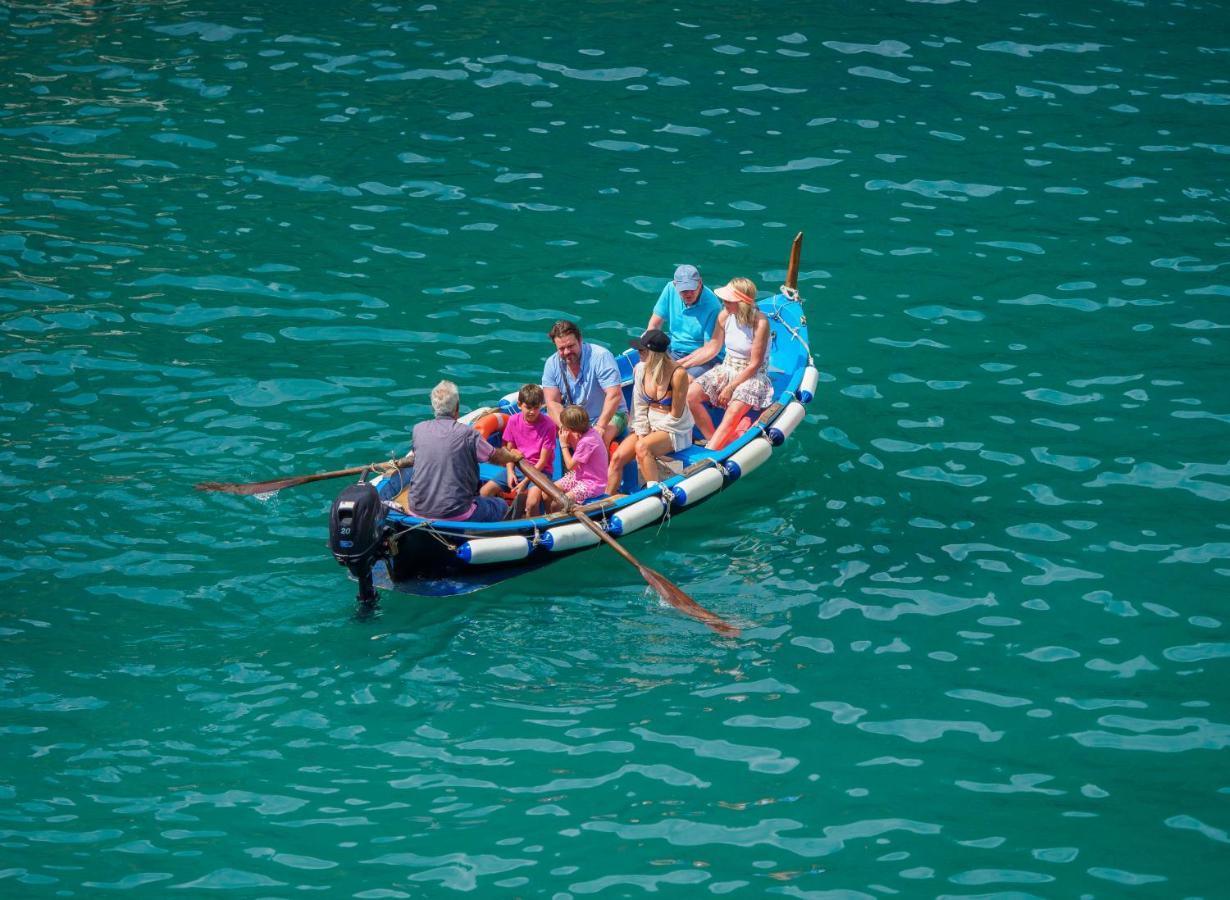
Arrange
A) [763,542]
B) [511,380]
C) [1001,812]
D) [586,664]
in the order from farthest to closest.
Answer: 1. [511,380]
2. [763,542]
3. [586,664]
4. [1001,812]

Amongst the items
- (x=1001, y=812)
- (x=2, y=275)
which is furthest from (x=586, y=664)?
(x=2, y=275)

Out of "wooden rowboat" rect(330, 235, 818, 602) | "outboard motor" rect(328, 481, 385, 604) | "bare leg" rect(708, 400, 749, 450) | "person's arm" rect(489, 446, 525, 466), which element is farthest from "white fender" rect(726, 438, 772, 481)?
"outboard motor" rect(328, 481, 385, 604)

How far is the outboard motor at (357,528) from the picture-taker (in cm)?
1099

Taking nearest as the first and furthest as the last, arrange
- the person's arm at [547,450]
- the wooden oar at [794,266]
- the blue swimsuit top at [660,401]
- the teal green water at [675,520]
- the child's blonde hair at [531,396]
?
the teal green water at [675,520] < the child's blonde hair at [531,396] < the person's arm at [547,450] < the blue swimsuit top at [660,401] < the wooden oar at [794,266]

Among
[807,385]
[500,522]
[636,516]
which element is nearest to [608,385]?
[636,516]

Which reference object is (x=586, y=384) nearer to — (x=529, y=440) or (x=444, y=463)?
(x=529, y=440)

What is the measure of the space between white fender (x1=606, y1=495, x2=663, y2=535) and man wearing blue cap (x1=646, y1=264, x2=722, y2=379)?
252 cm

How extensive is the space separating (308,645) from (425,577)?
1.20 metres

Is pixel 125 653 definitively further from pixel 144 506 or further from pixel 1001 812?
pixel 1001 812

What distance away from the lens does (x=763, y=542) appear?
12805 millimetres

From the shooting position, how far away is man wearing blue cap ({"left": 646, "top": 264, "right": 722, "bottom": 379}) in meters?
14.7

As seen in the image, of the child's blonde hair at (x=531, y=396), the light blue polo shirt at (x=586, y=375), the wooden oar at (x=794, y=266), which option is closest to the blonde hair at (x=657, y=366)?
the light blue polo shirt at (x=586, y=375)

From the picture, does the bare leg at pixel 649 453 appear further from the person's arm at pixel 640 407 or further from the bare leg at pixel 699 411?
the bare leg at pixel 699 411

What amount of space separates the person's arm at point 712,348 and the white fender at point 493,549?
3584 millimetres
